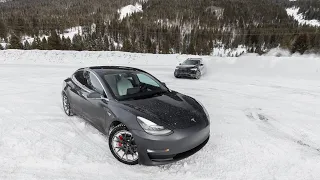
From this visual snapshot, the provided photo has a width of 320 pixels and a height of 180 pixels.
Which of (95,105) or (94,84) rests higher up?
(94,84)

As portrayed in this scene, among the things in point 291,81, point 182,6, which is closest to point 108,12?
point 182,6

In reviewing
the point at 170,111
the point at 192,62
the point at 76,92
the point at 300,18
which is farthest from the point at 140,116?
the point at 300,18

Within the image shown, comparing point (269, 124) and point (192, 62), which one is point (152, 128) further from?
point (192, 62)

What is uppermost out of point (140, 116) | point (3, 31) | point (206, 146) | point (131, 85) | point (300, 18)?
point (300, 18)

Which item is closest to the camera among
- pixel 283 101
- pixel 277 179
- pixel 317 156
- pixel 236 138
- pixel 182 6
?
pixel 277 179

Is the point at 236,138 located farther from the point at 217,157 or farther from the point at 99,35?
the point at 99,35

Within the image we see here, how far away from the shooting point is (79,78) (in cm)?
537

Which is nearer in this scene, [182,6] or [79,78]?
[79,78]

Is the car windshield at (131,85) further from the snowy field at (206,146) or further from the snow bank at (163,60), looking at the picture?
the snow bank at (163,60)

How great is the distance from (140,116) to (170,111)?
0.59 meters

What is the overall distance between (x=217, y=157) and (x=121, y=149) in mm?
1856

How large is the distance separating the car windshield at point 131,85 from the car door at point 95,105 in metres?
0.22

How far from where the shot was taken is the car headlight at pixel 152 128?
3352 millimetres

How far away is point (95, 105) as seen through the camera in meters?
4.34
